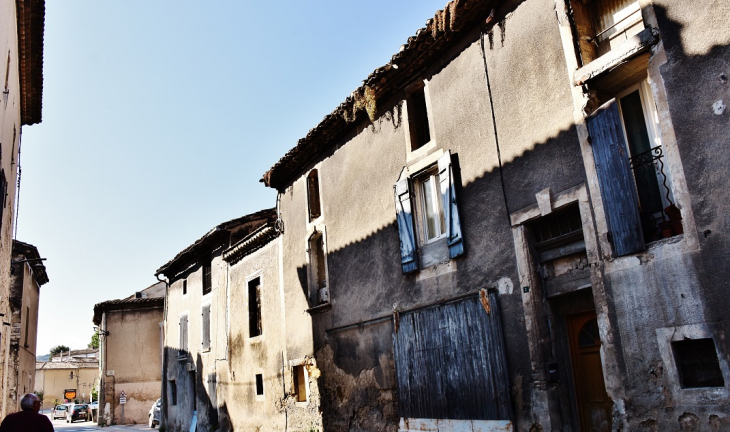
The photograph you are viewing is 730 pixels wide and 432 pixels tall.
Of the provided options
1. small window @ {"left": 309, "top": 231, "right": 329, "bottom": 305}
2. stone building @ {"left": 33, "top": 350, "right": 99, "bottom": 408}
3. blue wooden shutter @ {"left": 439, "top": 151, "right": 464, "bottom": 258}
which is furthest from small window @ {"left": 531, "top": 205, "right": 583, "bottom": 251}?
stone building @ {"left": 33, "top": 350, "right": 99, "bottom": 408}

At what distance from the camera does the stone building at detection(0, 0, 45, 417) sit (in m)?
10.1

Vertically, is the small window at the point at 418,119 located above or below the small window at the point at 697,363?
above

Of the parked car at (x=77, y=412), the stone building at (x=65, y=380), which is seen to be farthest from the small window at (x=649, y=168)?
the stone building at (x=65, y=380)

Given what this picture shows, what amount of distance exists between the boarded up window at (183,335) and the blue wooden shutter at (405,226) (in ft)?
46.4

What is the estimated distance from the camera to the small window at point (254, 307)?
53.7ft

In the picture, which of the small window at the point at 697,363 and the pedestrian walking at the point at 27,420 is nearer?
the pedestrian walking at the point at 27,420

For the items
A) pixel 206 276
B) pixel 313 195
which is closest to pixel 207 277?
pixel 206 276

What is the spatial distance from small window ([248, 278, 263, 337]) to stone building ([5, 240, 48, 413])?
655 cm

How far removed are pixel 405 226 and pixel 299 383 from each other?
5.56 m

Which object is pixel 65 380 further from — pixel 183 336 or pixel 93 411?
pixel 183 336

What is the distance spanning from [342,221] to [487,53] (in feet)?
16.2

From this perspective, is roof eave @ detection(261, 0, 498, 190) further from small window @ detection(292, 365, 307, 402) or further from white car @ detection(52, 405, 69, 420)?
white car @ detection(52, 405, 69, 420)

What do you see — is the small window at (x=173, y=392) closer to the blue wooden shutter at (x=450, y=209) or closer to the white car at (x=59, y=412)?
the blue wooden shutter at (x=450, y=209)

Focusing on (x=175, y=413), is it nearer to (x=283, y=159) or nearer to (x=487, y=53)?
(x=283, y=159)
